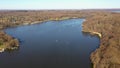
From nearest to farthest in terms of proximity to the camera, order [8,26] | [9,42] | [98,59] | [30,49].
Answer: [98,59]
[30,49]
[9,42]
[8,26]

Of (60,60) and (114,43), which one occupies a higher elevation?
(114,43)

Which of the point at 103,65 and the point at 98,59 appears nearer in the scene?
the point at 103,65

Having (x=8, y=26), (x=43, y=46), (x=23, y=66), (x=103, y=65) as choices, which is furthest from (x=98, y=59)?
(x=8, y=26)

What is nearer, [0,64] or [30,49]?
[0,64]

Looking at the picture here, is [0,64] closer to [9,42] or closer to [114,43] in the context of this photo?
[9,42]

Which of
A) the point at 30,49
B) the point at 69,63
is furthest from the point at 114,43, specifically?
the point at 30,49

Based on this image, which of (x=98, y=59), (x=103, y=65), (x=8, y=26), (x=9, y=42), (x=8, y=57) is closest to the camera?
(x=103, y=65)

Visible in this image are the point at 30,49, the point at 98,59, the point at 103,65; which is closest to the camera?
the point at 103,65

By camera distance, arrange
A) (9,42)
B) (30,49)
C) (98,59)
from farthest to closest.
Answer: (9,42) → (30,49) → (98,59)

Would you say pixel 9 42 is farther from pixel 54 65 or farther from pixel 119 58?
pixel 119 58
